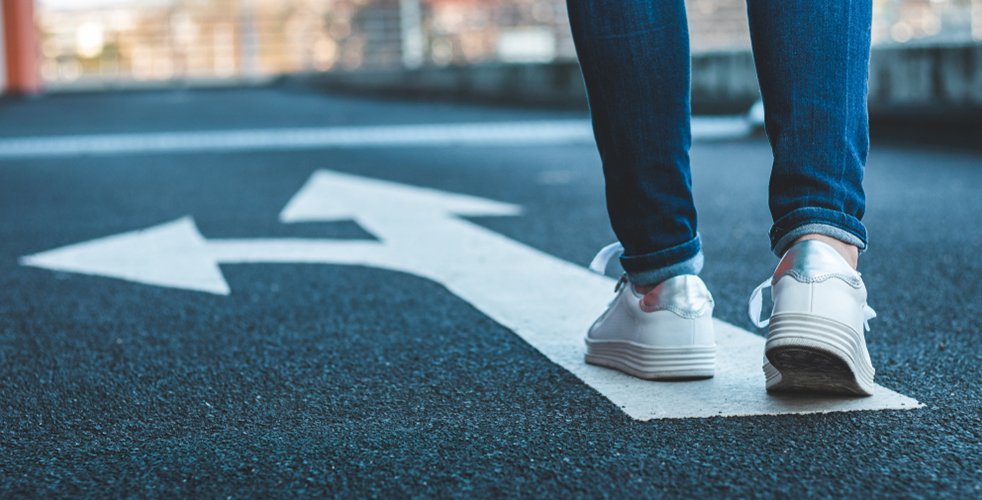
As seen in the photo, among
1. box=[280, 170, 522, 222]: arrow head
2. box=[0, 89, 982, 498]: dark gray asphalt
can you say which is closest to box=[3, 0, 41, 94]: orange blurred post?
box=[280, 170, 522, 222]: arrow head

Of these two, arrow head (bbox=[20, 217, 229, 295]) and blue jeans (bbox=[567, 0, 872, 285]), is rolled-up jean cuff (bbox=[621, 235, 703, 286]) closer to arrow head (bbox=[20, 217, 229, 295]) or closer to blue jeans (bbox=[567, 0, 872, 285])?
blue jeans (bbox=[567, 0, 872, 285])

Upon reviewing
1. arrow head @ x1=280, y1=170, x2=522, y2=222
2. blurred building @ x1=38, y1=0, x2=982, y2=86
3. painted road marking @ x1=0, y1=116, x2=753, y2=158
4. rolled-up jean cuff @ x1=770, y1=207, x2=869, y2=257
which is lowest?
blurred building @ x1=38, y1=0, x2=982, y2=86

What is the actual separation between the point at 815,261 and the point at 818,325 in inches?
2.9

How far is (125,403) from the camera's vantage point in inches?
54.0

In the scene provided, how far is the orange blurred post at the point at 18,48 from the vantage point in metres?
20.9

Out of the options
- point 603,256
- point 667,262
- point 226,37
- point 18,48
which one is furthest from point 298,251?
point 226,37

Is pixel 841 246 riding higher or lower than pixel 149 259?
higher

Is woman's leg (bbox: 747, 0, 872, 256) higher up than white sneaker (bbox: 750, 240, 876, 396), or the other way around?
woman's leg (bbox: 747, 0, 872, 256)

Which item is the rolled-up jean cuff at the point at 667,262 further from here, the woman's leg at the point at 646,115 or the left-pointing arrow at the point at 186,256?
the left-pointing arrow at the point at 186,256

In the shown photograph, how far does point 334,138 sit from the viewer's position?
260 inches

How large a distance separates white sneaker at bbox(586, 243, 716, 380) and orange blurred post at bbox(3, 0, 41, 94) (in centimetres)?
2099

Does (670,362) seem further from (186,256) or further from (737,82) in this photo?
(737,82)

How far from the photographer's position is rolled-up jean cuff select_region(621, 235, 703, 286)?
1.41 m

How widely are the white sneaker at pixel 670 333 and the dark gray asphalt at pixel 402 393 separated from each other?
10cm
